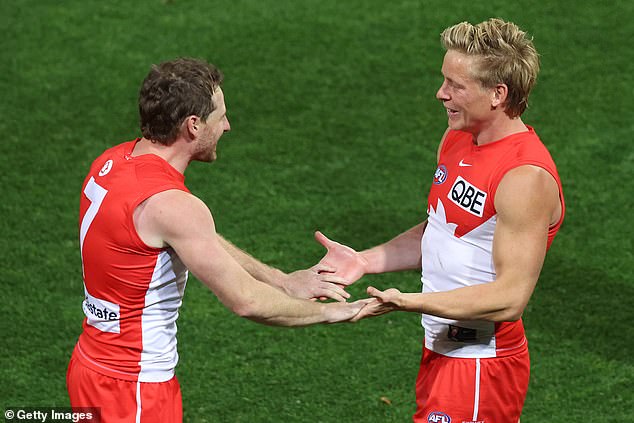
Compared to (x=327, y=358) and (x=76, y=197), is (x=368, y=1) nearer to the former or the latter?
(x=76, y=197)

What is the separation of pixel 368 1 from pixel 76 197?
3.78 m

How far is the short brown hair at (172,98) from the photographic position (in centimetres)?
400

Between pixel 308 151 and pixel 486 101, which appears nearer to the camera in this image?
pixel 486 101

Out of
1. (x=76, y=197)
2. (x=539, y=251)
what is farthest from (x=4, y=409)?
(x=539, y=251)

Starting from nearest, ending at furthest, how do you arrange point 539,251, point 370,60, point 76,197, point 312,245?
point 539,251
point 312,245
point 76,197
point 370,60

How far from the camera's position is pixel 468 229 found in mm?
4137

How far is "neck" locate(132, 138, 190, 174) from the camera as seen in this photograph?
4.06 metres

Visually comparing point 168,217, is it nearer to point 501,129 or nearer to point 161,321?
point 161,321

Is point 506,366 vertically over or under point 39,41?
under

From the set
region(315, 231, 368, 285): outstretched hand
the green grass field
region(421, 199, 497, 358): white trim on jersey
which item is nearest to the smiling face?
region(421, 199, 497, 358): white trim on jersey

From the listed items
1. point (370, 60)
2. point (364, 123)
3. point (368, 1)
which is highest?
point (368, 1)

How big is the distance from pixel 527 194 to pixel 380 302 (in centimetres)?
69

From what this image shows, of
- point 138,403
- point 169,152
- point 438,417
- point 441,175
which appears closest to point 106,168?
point 169,152

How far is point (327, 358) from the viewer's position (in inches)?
243
